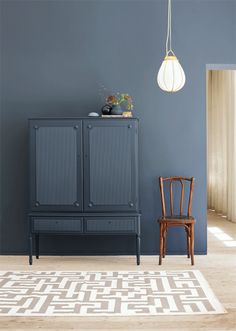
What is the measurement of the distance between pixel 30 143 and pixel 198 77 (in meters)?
1.83

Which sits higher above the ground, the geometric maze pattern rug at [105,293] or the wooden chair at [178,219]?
the wooden chair at [178,219]

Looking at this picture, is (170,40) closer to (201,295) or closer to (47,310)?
(201,295)

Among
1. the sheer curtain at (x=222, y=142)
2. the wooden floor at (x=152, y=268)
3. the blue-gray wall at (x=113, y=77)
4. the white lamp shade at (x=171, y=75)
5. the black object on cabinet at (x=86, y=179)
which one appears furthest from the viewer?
the sheer curtain at (x=222, y=142)

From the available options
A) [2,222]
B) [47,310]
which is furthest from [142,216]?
[47,310]

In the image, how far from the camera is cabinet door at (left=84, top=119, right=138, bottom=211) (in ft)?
17.2

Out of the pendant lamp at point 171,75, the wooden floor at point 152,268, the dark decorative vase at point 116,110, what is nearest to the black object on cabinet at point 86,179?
the dark decorative vase at point 116,110

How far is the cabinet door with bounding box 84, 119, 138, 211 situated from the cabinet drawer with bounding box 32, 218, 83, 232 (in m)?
0.18

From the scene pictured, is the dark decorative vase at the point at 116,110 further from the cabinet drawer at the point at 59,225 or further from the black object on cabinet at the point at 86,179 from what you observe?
the cabinet drawer at the point at 59,225

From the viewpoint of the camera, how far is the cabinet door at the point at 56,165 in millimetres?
5246

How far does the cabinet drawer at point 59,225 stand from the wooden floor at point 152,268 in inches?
12.9

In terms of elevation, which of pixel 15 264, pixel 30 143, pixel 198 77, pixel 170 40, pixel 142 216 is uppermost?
pixel 170 40

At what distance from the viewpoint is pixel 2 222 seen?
5.75 meters

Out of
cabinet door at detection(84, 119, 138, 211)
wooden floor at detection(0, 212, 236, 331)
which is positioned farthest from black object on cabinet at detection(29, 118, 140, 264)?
wooden floor at detection(0, 212, 236, 331)

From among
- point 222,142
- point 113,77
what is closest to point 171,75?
point 113,77
